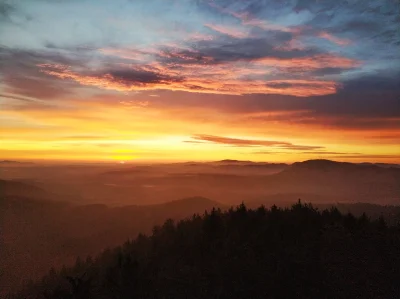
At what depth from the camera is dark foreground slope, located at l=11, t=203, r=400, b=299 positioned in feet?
133

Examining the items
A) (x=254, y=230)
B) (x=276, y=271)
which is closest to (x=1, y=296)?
(x=254, y=230)

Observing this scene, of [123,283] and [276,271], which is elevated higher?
[276,271]

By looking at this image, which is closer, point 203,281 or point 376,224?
point 203,281

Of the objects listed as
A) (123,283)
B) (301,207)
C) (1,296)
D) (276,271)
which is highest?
(301,207)

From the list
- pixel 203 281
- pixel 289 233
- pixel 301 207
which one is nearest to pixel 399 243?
pixel 289 233

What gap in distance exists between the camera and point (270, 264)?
46375mm

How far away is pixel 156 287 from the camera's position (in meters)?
43.2

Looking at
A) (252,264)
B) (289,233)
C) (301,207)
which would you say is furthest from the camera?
(301,207)

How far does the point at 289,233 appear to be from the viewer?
183 ft

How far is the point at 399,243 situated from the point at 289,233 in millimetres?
15858

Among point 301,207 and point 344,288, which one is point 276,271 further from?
point 301,207

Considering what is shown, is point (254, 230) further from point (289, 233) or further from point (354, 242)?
point (354, 242)

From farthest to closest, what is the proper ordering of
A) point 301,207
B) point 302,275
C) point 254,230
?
point 301,207
point 254,230
point 302,275

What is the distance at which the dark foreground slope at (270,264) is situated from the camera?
1591 inches
